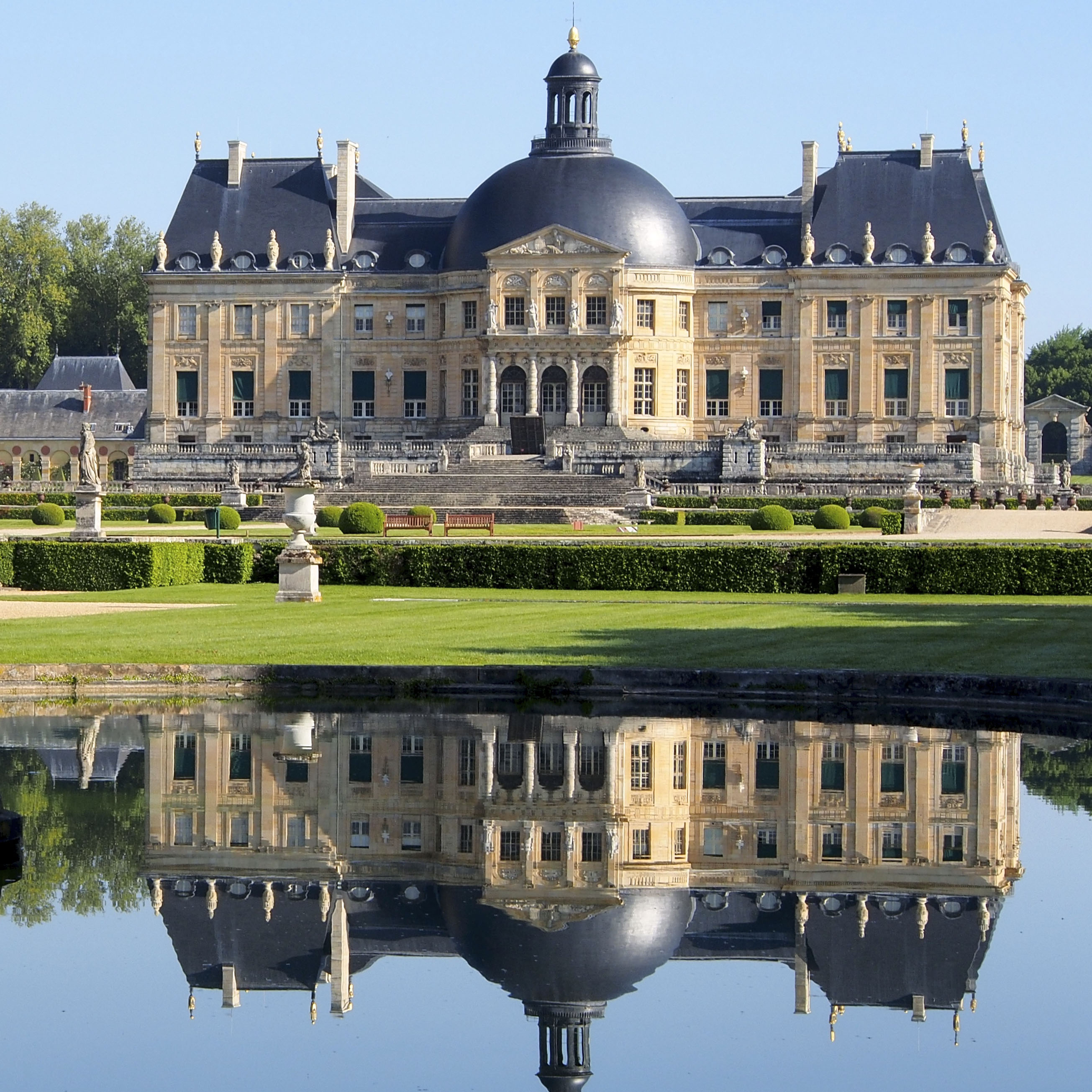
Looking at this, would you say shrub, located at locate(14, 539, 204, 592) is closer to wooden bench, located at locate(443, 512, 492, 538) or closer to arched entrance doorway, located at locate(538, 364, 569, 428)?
wooden bench, located at locate(443, 512, 492, 538)

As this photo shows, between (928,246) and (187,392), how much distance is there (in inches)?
1219

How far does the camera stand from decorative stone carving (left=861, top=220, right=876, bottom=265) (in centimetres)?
8062

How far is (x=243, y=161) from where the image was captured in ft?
281

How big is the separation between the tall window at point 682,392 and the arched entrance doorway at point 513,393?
6202mm

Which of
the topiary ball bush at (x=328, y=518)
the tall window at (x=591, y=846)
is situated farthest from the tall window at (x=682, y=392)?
the tall window at (x=591, y=846)

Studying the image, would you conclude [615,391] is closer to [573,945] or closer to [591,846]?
[591,846]

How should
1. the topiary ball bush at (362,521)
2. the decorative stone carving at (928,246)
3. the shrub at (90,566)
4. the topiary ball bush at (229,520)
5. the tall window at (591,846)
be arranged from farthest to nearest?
the decorative stone carving at (928,246)
the topiary ball bush at (229,520)
the topiary ball bush at (362,521)
the shrub at (90,566)
the tall window at (591,846)

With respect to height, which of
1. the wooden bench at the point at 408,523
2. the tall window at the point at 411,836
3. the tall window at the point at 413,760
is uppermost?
the wooden bench at the point at 408,523

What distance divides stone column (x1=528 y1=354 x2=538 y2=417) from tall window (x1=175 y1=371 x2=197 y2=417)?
1415cm

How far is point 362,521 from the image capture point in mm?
52938

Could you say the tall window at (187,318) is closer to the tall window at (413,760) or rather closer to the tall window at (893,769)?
the tall window at (413,760)

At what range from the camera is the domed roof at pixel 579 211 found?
8062cm

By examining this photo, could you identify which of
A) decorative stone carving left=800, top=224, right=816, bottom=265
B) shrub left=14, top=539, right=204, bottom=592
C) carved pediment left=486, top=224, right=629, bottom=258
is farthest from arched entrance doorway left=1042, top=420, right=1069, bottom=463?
shrub left=14, top=539, right=204, bottom=592

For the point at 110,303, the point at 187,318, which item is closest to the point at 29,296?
the point at 110,303
